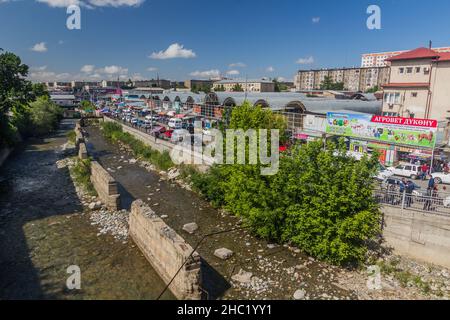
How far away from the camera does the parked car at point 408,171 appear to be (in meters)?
20.4

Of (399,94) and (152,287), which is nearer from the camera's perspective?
(152,287)

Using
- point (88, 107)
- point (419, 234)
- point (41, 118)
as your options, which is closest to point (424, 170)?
point (419, 234)

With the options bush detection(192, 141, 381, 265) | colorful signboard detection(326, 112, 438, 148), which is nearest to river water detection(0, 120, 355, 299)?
bush detection(192, 141, 381, 265)

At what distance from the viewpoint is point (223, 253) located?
14.5 m

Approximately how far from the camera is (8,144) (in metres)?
33.2

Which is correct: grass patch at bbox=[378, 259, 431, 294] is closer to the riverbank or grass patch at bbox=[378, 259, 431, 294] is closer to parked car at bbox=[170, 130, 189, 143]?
the riverbank

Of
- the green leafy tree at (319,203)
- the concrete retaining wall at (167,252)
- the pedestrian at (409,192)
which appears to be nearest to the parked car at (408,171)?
the pedestrian at (409,192)

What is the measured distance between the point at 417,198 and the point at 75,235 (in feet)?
55.0

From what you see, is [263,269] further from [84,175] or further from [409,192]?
[84,175]

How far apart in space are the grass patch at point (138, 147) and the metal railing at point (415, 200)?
18.1 meters

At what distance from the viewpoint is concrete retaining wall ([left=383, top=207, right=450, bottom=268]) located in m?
13.2

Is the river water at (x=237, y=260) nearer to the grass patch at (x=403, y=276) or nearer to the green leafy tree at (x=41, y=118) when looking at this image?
the grass patch at (x=403, y=276)
